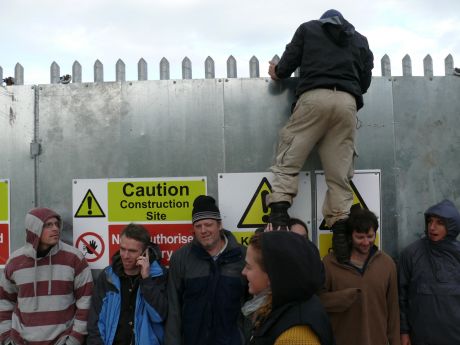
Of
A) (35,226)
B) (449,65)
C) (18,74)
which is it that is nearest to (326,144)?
(449,65)

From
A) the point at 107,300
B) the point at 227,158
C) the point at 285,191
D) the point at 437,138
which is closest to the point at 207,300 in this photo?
the point at 107,300

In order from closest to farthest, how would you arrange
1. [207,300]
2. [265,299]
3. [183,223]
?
[265,299] → [207,300] → [183,223]

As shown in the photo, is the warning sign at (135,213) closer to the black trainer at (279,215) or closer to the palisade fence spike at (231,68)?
the black trainer at (279,215)

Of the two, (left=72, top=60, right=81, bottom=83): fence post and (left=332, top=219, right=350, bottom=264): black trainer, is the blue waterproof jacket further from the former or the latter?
(left=72, top=60, right=81, bottom=83): fence post

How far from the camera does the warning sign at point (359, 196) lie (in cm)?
405

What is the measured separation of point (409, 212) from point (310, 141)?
1.20 metres

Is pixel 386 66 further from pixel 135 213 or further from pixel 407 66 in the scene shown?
pixel 135 213

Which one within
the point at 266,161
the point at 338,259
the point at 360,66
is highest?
the point at 360,66

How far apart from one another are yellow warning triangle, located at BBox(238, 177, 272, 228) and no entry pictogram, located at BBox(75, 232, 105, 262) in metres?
1.20

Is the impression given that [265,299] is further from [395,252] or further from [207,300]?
[395,252]

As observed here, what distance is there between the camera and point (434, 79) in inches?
165

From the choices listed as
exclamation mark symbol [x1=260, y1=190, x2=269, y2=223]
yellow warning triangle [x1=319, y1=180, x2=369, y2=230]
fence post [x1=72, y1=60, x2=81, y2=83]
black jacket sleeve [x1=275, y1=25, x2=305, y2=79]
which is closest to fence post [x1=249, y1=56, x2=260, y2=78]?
black jacket sleeve [x1=275, y1=25, x2=305, y2=79]

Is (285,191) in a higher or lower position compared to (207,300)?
higher

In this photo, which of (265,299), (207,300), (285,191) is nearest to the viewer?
(265,299)
